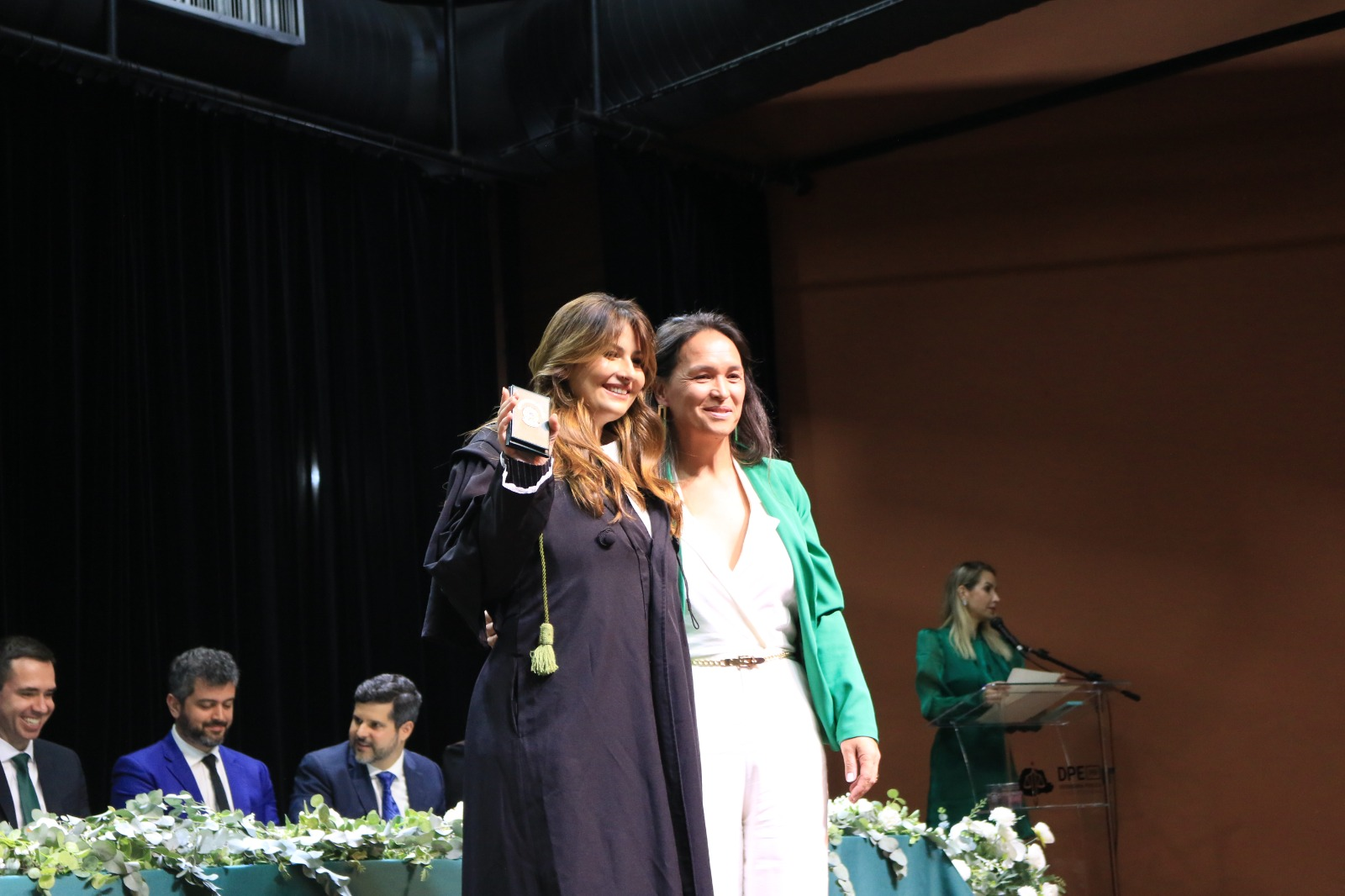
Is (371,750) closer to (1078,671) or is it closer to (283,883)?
(283,883)

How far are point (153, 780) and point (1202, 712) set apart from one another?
145 inches

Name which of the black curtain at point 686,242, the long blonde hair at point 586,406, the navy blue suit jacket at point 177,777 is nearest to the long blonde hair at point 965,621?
the black curtain at point 686,242

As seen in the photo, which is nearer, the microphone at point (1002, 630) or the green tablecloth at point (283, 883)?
the green tablecloth at point (283, 883)

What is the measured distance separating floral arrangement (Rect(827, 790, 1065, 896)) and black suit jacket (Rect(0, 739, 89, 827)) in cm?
220

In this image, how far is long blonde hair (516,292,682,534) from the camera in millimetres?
1901

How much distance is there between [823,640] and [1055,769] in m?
2.80

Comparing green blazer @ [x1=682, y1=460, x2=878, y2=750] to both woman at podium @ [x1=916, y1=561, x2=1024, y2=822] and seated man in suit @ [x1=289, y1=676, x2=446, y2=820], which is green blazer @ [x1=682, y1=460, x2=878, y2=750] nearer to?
seated man in suit @ [x1=289, y1=676, x2=446, y2=820]

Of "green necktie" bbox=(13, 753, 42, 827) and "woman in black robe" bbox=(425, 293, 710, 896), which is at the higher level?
"woman in black robe" bbox=(425, 293, 710, 896)

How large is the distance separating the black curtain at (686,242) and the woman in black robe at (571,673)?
4.03m

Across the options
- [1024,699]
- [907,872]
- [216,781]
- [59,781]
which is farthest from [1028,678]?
[59,781]

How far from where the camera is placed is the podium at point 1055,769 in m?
4.49

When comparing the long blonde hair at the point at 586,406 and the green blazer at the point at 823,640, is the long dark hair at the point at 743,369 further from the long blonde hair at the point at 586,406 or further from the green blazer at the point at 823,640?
the long blonde hair at the point at 586,406

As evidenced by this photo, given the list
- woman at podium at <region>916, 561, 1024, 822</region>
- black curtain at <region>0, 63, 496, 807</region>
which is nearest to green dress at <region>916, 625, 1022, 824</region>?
woman at podium at <region>916, 561, 1024, 822</region>

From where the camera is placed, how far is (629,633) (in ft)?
6.04
